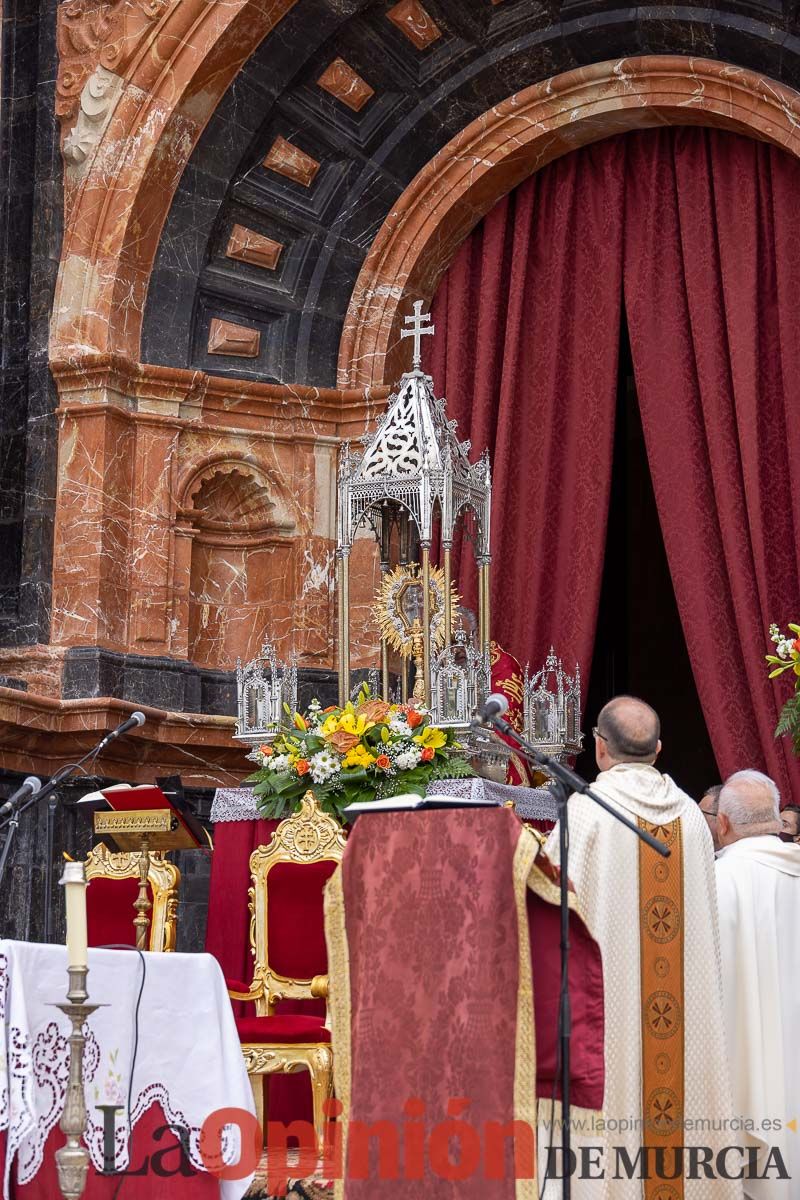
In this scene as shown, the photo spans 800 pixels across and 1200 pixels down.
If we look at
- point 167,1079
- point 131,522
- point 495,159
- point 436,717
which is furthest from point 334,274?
point 167,1079

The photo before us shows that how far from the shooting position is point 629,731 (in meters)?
4.95

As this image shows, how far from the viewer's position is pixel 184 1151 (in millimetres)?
5309

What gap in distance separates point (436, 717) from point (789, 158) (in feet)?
11.6

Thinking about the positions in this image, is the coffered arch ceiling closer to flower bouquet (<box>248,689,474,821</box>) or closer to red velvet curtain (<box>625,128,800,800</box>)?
red velvet curtain (<box>625,128,800,800</box>)

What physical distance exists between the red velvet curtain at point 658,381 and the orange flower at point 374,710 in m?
1.88

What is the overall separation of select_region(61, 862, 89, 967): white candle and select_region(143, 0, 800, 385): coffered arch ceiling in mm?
5389

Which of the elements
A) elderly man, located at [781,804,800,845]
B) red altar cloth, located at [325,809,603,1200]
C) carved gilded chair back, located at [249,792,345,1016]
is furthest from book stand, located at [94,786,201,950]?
elderly man, located at [781,804,800,845]

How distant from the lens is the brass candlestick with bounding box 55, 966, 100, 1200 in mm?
4355

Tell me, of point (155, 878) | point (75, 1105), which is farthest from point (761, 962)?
point (155, 878)

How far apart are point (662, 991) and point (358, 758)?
8.29 feet

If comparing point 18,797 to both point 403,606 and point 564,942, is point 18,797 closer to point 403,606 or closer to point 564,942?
point 564,942

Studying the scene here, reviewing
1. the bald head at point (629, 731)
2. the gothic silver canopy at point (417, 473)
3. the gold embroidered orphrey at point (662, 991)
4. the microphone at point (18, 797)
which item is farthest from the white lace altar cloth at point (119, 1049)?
the gothic silver canopy at point (417, 473)

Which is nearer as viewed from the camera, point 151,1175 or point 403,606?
point 151,1175

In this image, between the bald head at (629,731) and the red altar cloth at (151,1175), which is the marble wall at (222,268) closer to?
the red altar cloth at (151,1175)
